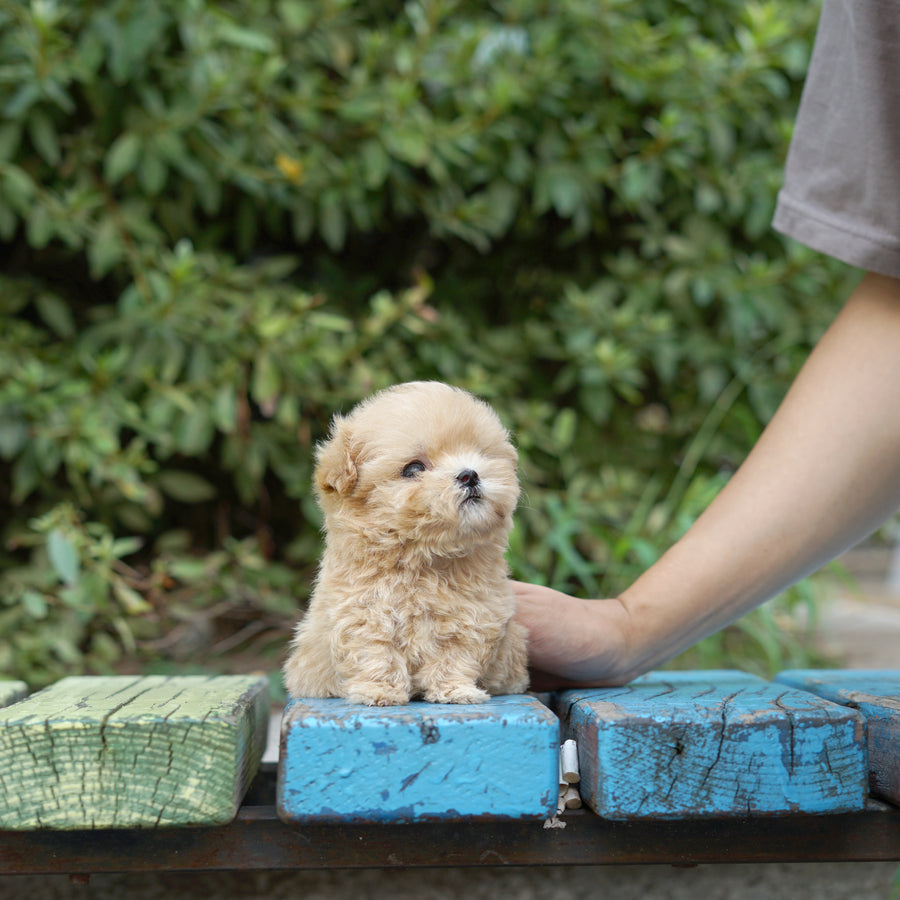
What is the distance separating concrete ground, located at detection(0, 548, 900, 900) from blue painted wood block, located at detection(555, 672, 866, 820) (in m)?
0.89

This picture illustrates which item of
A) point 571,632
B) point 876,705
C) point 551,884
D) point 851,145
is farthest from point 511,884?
point 851,145

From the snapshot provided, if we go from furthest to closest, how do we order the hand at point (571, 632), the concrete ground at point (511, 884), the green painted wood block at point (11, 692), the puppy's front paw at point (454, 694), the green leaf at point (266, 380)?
the green leaf at point (266, 380) → the concrete ground at point (511, 884) → the green painted wood block at point (11, 692) → the hand at point (571, 632) → the puppy's front paw at point (454, 694)

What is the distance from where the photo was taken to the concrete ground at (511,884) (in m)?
2.02

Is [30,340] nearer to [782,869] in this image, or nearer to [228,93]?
[228,93]

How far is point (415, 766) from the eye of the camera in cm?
122

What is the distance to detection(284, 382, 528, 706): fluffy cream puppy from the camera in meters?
1.26

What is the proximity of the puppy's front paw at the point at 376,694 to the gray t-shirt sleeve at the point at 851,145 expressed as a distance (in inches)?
41.8

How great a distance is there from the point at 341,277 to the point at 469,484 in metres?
2.13

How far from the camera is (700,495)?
297 centimetres

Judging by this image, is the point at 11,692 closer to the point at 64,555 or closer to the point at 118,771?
the point at 118,771

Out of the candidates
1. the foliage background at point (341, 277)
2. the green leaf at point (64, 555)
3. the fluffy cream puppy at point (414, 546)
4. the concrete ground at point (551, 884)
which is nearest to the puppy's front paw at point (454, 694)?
the fluffy cream puppy at point (414, 546)

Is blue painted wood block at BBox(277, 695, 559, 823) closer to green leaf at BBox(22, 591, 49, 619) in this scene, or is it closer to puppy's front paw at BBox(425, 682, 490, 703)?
puppy's front paw at BBox(425, 682, 490, 703)

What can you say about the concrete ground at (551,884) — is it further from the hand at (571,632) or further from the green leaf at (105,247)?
the green leaf at (105,247)

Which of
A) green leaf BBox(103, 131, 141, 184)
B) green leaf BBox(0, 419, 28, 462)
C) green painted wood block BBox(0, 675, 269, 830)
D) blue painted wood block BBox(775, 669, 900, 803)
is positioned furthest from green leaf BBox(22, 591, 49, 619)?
blue painted wood block BBox(775, 669, 900, 803)
